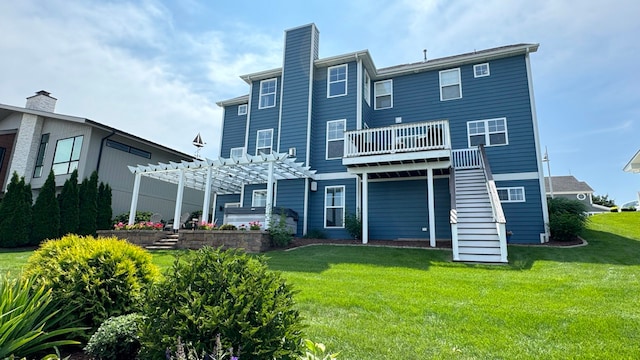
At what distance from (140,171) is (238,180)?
14.0ft

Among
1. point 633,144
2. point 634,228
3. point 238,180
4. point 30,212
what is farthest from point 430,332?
point 633,144

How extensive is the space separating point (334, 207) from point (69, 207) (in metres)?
11.5

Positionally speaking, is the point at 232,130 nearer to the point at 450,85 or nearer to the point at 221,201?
the point at 221,201

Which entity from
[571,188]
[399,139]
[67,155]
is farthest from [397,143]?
[571,188]

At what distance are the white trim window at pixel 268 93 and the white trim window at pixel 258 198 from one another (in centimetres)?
420

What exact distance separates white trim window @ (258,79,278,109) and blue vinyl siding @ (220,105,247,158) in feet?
5.14

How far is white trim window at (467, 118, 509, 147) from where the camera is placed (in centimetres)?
1212

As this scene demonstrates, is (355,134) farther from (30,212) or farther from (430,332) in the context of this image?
(30,212)

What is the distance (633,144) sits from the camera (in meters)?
16.3

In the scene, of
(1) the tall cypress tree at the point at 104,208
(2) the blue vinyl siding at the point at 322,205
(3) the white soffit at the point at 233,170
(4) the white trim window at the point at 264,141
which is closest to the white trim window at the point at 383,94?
(2) the blue vinyl siding at the point at 322,205

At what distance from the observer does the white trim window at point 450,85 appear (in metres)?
13.2

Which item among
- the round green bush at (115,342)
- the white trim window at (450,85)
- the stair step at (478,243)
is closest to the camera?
the round green bush at (115,342)

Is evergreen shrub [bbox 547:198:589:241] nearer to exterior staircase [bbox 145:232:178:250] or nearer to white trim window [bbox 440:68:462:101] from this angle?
white trim window [bbox 440:68:462:101]

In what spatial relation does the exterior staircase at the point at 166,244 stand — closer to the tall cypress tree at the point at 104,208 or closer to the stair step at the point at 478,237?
the tall cypress tree at the point at 104,208
